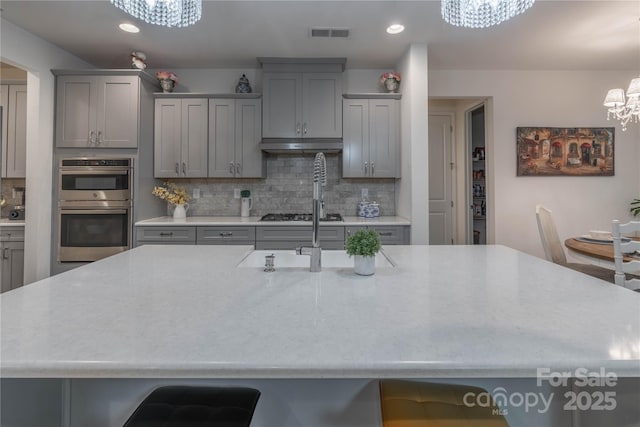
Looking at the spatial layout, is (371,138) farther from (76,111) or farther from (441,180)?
(76,111)

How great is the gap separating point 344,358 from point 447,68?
13.2ft

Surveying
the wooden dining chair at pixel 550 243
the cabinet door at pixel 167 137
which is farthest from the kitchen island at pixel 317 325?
the cabinet door at pixel 167 137

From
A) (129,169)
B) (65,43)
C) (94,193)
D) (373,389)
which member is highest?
(65,43)

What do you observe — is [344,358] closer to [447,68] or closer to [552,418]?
[552,418]

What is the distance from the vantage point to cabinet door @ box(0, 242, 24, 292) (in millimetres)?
3162

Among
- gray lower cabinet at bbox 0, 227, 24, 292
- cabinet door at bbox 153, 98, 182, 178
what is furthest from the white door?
gray lower cabinet at bbox 0, 227, 24, 292

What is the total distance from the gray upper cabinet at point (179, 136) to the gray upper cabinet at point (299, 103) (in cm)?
71

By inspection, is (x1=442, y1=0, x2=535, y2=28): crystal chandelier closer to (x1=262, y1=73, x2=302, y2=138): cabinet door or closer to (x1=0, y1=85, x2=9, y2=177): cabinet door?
(x1=262, y1=73, x2=302, y2=138): cabinet door

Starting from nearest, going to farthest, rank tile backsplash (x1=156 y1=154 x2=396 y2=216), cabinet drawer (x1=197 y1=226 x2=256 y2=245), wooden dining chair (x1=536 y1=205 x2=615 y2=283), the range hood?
1. wooden dining chair (x1=536 y1=205 x2=615 y2=283)
2. cabinet drawer (x1=197 y1=226 x2=256 y2=245)
3. the range hood
4. tile backsplash (x1=156 y1=154 x2=396 y2=216)

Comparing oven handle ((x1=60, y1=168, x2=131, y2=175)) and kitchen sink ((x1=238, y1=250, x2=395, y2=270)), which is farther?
oven handle ((x1=60, y1=168, x2=131, y2=175))

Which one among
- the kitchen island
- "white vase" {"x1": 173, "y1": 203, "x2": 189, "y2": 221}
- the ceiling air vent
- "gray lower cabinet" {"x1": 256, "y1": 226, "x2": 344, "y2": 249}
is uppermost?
the ceiling air vent

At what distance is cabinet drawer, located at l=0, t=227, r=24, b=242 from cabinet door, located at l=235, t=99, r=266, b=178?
224cm

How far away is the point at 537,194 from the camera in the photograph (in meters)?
3.87

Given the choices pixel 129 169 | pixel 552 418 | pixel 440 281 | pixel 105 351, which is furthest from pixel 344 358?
pixel 129 169
